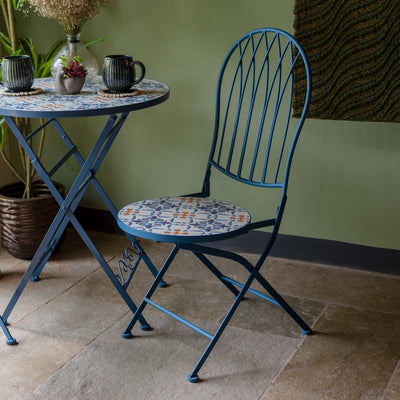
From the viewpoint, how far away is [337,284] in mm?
2963

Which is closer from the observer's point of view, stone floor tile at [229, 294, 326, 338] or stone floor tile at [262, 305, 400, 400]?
stone floor tile at [262, 305, 400, 400]

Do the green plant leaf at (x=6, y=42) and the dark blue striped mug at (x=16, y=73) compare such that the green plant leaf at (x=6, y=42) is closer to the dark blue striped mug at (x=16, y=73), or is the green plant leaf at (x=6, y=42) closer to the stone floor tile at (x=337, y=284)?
the dark blue striped mug at (x=16, y=73)

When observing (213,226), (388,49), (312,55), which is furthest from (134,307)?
(388,49)

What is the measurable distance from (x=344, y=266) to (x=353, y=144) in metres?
0.61

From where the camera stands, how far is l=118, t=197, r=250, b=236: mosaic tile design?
2.19 metres

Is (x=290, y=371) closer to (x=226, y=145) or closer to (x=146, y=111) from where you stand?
(x=226, y=145)

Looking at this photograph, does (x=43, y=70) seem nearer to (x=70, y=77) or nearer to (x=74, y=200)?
(x=70, y=77)

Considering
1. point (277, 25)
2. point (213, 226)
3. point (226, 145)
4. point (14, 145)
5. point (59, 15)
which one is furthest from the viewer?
point (14, 145)

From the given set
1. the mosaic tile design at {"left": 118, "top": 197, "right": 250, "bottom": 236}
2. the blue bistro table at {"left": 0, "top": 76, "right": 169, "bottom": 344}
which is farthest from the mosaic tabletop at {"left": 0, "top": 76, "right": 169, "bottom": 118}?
the mosaic tile design at {"left": 118, "top": 197, "right": 250, "bottom": 236}

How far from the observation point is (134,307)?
258 cm

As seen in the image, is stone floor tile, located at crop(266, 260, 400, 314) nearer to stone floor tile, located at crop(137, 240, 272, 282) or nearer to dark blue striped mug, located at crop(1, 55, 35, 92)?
stone floor tile, located at crop(137, 240, 272, 282)

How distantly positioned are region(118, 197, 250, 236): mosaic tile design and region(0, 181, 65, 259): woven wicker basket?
3.00 ft

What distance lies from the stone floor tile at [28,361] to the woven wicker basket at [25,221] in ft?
2.34

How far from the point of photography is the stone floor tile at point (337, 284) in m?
2.81
